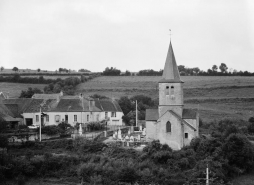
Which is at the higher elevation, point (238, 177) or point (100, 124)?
point (100, 124)

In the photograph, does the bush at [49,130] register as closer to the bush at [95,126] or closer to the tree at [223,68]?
the bush at [95,126]

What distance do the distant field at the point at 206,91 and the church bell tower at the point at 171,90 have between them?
1010 inches

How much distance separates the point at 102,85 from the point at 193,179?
64503mm

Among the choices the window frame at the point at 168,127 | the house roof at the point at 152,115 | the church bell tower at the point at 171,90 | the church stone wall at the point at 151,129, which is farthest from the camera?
the house roof at the point at 152,115

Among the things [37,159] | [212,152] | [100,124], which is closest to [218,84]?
[100,124]

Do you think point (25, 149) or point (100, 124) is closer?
point (25, 149)

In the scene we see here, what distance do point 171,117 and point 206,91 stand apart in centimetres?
5060

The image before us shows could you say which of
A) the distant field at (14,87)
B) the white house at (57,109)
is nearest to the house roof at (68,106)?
the white house at (57,109)

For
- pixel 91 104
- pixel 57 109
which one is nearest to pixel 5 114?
pixel 57 109

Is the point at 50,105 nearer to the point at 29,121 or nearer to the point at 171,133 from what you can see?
the point at 29,121

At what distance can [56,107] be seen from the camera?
197ft

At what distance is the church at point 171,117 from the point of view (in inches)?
1892

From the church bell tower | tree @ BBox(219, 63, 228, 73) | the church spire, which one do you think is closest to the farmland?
tree @ BBox(219, 63, 228, 73)

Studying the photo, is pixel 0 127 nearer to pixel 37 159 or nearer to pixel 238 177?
pixel 37 159
